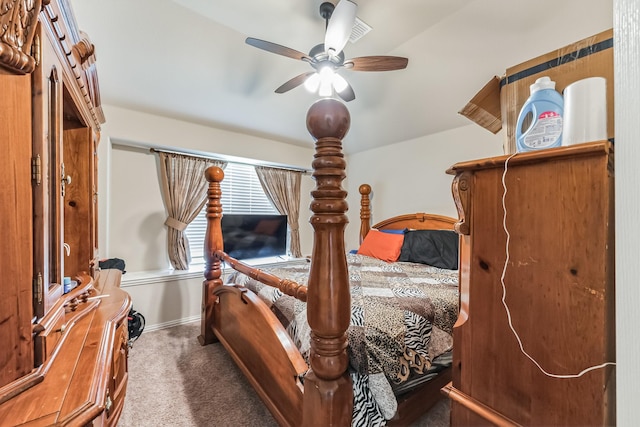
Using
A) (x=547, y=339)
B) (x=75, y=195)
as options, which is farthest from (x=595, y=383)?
(x=75, y=195)

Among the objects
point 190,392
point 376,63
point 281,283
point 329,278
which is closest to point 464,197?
point 329,278

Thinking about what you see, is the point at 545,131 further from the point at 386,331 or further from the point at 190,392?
the point at 190,392

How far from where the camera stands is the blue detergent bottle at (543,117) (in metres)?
0.61

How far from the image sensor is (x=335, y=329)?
100 cm

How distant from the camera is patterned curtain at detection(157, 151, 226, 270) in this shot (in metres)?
3.15

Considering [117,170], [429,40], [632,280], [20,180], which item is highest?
[429,40]

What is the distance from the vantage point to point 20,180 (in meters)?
0.66

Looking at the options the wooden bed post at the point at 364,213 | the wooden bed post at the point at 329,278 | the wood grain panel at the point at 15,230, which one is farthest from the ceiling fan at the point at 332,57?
the wooden bed post at the point at 364,213

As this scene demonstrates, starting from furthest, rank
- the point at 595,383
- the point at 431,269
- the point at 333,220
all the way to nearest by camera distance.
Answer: the point at 431,269, the point at 333,220, the point at 595,383

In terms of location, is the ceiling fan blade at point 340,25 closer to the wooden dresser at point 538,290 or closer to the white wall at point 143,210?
the wooden dresser at point 538,290

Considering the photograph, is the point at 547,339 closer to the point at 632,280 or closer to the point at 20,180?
the point at 632,280

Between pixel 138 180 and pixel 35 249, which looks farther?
pixel 138 180

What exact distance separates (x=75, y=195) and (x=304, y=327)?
1382mm

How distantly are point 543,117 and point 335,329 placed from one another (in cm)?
89
